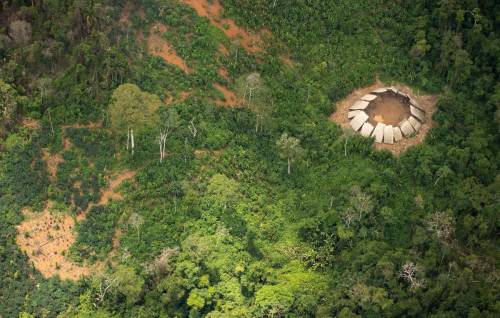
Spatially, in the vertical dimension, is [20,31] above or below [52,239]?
above

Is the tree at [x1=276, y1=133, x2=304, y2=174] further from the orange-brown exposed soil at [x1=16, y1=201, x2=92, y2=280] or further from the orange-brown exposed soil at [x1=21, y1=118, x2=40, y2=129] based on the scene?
the orange-brown exposed soil at [x1=21, y1=118, x2=40, y2=129]

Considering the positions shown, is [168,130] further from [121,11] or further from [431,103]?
[431,103]

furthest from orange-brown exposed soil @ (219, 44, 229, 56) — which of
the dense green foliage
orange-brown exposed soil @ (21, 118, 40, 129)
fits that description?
orange-brown exposed soil @ (21, 118, 40, 129)

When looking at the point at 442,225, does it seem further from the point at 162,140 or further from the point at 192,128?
the point at 162,140

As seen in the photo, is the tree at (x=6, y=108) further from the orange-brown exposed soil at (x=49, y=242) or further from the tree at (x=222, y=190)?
the tree at (x=222, y=190)

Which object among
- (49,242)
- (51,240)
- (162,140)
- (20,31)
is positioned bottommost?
(49,242)

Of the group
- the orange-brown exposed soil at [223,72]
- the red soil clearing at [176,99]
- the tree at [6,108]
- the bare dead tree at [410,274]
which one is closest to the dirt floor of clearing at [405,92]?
the orange-brown exposed soil at [223,72]

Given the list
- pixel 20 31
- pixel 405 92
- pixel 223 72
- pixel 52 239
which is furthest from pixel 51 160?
pixel 405 92
